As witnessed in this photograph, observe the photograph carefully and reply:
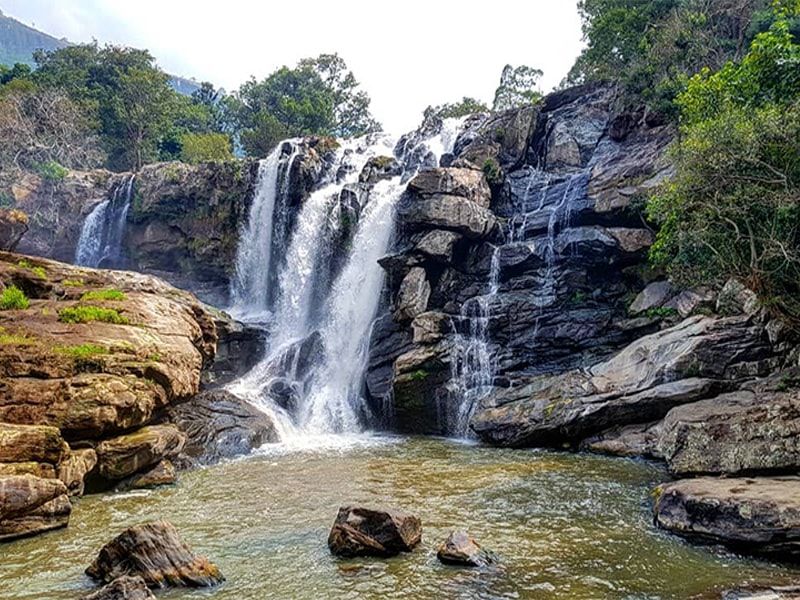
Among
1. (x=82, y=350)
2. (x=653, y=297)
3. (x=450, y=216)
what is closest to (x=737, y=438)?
(x=653, y=297)

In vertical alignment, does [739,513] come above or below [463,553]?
above

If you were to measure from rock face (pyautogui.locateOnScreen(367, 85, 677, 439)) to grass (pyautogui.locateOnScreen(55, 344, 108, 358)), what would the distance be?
36.1ft

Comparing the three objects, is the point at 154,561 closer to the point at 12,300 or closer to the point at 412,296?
the point at 12,300

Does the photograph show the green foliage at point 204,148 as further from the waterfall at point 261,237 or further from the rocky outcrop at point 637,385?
the rocky outcrop at point 637,385

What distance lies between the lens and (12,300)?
14.4 metres

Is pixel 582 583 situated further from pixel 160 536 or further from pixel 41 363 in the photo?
pixel 41 363

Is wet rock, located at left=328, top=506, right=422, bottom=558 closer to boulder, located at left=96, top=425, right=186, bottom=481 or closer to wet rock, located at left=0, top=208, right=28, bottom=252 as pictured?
boulder, located at left=96, top=425, right=186, bottom=481

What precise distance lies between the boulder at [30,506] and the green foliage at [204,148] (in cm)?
4246

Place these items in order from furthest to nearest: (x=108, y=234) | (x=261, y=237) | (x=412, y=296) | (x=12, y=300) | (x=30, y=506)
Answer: (x=108, y=234), (x=261, y=237), (x=412, y=296), (x=12, y=300), (x=30, y=506)

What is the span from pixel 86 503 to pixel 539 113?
1145 inches

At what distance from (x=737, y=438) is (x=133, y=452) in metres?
12.7

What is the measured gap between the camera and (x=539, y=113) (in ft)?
103

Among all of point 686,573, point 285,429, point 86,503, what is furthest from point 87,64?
point 686,573

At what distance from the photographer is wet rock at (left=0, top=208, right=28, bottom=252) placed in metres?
24.0
